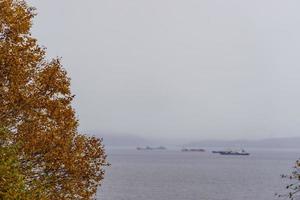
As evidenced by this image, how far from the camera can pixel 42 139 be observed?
83.0 ft

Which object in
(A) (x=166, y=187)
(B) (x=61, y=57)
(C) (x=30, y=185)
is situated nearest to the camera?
(C) (x=30, y=185)

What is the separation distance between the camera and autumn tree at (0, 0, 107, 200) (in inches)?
998

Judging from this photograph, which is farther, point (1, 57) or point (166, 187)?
point (166, 187)

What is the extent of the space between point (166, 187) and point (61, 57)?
154503mm

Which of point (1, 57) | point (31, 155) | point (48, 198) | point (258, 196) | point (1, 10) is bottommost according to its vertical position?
point (258, 196)

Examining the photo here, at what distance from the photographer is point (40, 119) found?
84.7 feet

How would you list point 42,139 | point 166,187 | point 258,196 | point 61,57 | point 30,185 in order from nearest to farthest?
point 30,185
point 42,139
point 61,57
point 258,196
point 166,187

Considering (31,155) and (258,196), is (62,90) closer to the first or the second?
(31,155)

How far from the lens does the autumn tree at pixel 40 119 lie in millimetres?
25359

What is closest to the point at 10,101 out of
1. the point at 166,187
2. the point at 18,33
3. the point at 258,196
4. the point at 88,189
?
the point at 18,33

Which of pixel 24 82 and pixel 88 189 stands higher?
pixel 24 82

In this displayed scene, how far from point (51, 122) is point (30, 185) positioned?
3.59 meters

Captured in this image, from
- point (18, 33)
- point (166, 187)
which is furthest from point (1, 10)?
point (166, 187)

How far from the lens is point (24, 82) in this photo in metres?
25.8
